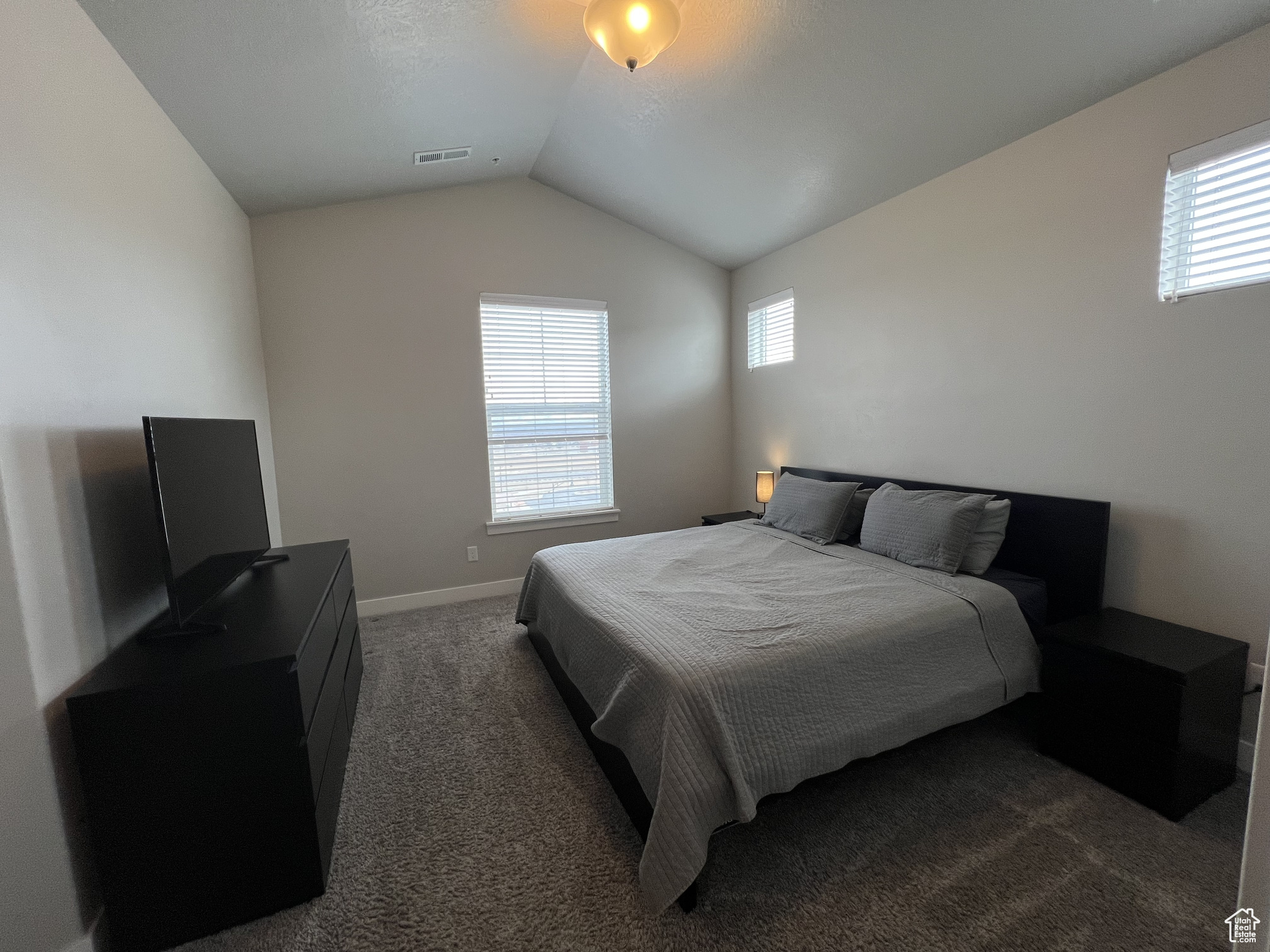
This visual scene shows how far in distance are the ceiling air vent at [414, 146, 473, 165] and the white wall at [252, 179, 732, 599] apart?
1.48ft

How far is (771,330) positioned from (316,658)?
364 centimetres

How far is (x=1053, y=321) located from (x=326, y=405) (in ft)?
13.1

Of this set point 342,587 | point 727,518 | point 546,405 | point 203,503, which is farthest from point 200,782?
point 727,518

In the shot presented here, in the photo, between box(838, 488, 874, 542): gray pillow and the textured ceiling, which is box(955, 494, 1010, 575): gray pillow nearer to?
box(838, 488, 874, 542): gray pillow

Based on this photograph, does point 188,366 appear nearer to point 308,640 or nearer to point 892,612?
point 308,640

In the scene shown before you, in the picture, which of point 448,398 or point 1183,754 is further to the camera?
point 448,398

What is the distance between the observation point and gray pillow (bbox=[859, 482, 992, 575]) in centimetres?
237

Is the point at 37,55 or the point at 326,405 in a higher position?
the point at 37,55

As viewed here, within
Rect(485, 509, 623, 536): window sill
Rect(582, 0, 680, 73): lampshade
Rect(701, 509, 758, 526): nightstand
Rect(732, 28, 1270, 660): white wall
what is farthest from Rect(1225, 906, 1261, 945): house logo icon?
Rect(485, 509, 623, 536): window sill

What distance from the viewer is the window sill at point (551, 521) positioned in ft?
12.5

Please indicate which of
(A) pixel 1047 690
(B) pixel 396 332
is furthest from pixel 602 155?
(A) pixel 1047 690

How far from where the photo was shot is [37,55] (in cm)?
137

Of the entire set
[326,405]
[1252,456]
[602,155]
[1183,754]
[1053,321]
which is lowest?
[1183,754]

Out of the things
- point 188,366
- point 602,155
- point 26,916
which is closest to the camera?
point 26,916
